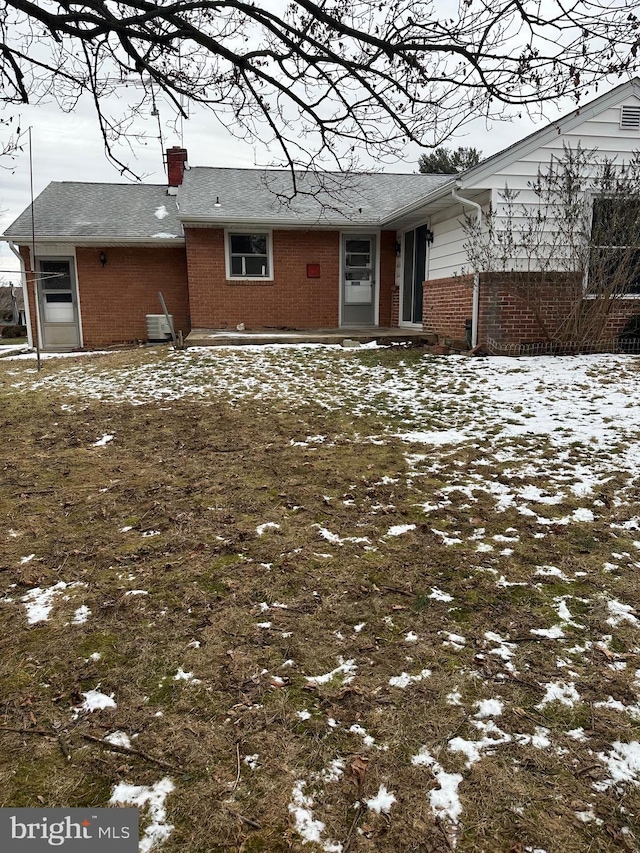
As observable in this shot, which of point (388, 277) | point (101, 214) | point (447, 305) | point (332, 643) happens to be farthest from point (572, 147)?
point (101, 214)

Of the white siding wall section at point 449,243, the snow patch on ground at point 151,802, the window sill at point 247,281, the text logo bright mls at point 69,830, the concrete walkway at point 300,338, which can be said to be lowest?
the text logo bright mls at point 69,830

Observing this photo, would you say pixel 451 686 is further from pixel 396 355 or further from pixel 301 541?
pixel 396 355

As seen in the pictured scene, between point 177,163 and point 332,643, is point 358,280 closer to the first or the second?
point 177,163

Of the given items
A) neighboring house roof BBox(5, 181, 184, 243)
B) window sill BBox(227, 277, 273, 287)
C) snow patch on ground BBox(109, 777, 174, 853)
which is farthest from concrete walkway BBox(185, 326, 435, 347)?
snow patch on ground BBox(109, 777, 174, 853)

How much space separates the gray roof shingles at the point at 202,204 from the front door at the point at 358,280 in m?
0.77

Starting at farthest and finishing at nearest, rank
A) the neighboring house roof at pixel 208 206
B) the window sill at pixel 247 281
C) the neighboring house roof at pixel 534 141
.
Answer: the window sill at pixel 247 281 < the neighboring house roof at pixel 208 206 < the neighboring house roof at pixel 534 141

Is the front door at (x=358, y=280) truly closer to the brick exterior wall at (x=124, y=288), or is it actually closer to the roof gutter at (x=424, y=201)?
the roof gutter at (x=424, y=201)

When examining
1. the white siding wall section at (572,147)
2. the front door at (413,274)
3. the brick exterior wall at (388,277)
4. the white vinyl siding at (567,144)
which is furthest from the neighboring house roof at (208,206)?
the white siding wall section at (572,147)

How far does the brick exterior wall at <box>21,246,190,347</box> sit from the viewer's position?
14.6 meters

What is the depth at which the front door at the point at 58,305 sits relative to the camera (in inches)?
581

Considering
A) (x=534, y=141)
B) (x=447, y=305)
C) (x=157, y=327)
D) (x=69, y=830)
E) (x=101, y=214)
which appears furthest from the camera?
(x=101, y=214)

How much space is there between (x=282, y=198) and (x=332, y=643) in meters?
14.3

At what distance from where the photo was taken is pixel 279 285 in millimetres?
14023

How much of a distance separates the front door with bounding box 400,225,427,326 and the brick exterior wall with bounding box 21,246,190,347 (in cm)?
568
